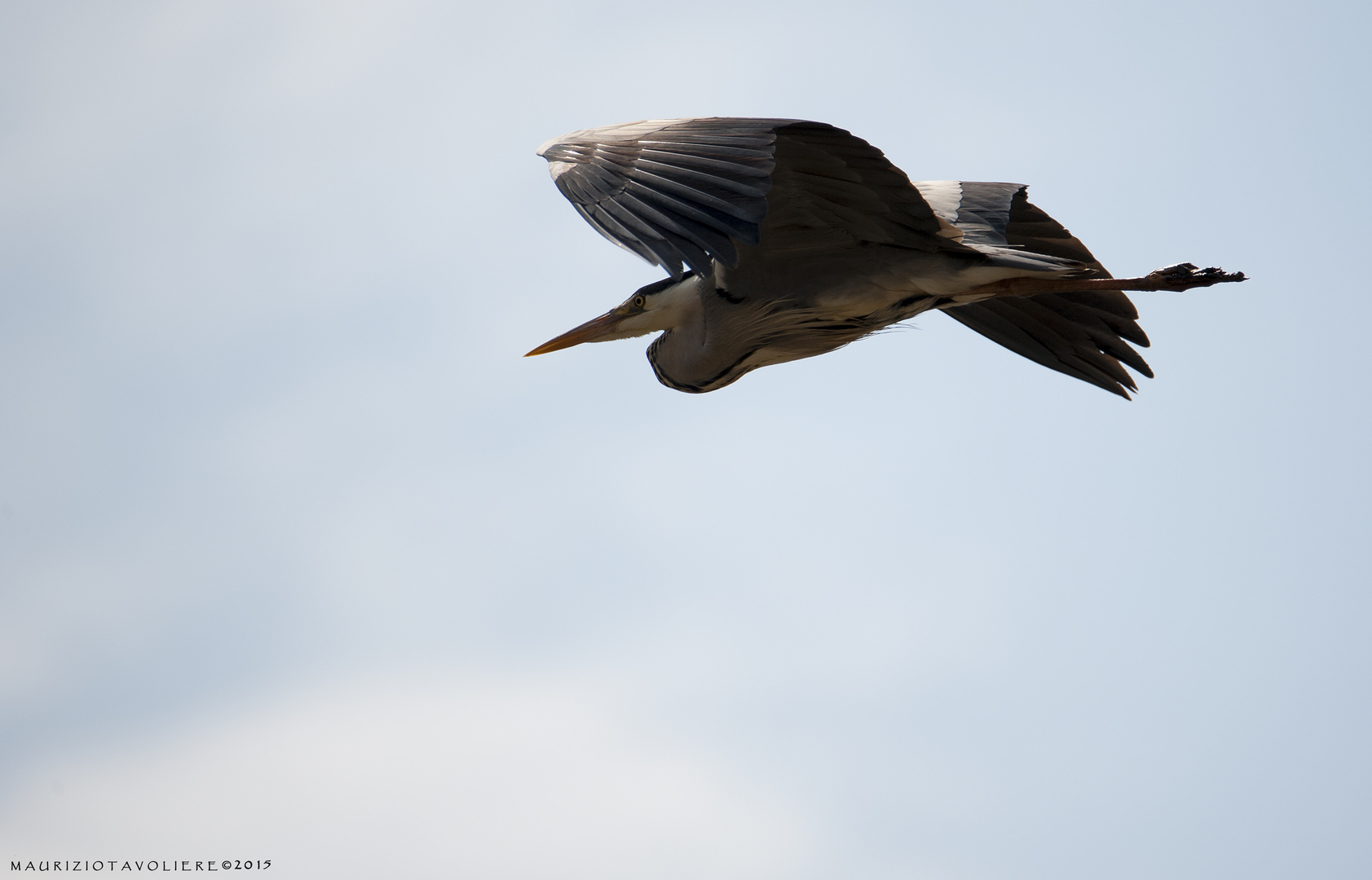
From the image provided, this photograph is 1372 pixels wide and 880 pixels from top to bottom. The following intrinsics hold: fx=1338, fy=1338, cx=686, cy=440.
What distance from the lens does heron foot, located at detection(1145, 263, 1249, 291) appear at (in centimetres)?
580

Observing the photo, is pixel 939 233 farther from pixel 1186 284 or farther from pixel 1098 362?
pixel 1098 362

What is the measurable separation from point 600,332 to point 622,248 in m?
2.84

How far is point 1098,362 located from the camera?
6.93 metres

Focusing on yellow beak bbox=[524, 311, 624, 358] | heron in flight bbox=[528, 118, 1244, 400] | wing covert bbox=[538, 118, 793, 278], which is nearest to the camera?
wing covert bbox=[538, 118, 793, 278]

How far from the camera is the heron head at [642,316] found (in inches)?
260

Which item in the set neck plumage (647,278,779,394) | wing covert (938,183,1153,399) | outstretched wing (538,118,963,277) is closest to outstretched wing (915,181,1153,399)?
wing covert (938,183,1153,399)

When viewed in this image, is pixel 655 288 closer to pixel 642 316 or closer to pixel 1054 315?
pixel 642 316

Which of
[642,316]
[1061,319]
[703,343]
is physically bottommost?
[703,343]

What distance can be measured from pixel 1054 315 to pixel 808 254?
1713mm

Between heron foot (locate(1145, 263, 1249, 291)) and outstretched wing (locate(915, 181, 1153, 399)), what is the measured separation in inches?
17.8

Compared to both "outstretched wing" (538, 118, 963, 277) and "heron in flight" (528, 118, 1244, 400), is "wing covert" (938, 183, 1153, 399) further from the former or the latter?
"outstretched wing" (538, 118, 963, 277)

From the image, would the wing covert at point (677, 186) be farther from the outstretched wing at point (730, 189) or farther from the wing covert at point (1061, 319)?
the wing covert at point (1061, 319)

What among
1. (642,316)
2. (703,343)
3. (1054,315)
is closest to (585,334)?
(642,316)

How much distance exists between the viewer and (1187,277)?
5836 mm
